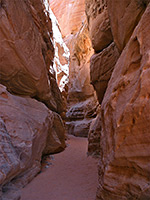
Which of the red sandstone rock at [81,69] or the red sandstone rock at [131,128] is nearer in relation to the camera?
the red sandstone rock at [131,128]

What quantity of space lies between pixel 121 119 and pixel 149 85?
764 mm

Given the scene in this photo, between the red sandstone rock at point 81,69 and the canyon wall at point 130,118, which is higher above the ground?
the red sandstone rock at point 81,69

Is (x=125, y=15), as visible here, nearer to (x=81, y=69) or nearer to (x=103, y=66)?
(x=103, y=66)

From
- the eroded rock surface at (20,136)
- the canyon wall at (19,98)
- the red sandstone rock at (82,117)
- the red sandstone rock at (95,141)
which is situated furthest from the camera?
the red sandstone rock at (82,117)

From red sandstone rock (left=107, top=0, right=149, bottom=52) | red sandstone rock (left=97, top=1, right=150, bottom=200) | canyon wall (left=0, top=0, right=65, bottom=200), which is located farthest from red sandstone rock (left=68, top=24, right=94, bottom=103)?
red sandstone rock (left=97, top=1, right=150, bottom=200)

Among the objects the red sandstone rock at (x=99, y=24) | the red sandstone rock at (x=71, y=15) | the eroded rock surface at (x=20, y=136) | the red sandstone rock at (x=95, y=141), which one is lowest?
the red sandstone rock at (x=95, y=141)

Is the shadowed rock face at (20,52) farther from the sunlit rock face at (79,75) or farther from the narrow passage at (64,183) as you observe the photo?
the sunlit rock face at (79,75)

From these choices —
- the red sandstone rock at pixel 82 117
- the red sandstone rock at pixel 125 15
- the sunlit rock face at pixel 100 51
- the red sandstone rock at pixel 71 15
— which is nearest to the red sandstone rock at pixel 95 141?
the sunlit rock face at pixel 100 51

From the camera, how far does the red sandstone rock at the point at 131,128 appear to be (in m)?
1.97

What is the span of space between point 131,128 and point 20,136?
3.01 m

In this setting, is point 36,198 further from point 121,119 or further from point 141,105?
point 141,105

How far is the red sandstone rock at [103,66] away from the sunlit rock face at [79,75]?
719 centimetres

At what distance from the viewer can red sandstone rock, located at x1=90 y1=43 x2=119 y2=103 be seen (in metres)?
6.26

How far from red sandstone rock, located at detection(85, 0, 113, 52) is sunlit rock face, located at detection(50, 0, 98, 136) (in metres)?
8.37
